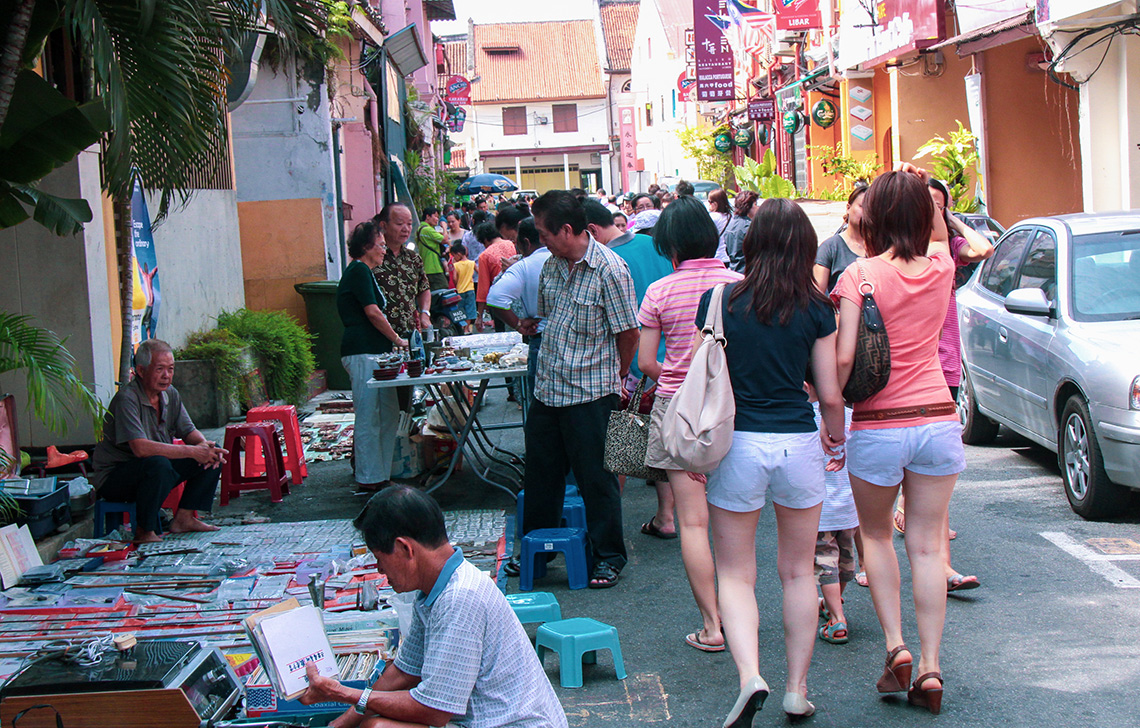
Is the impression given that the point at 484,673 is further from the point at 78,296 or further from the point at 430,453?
the point at 78,296

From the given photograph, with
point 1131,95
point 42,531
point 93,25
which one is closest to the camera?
point 93,25

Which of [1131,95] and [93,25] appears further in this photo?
[1131,95]

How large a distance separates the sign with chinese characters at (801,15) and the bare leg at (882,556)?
18.9 meters

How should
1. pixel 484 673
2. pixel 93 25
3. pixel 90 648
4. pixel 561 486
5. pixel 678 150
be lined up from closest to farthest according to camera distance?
pixel 484 673, pixel 90 648, pixel 93 25, pixel 561 486, pixel 678 150

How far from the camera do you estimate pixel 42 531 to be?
6336 millimetres

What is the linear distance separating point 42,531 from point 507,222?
4.43 m

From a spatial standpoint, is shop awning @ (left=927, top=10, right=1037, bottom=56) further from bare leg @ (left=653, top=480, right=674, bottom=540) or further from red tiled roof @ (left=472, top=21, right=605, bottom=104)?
red tiled roof @ (left=472, top=21, right=605, bottom=104)

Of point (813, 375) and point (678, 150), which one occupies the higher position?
point (678, 150)

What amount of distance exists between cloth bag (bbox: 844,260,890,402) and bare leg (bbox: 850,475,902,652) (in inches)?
14.4

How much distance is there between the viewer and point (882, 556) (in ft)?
13.5

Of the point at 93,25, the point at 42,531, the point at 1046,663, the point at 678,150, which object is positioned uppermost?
the point at 678,150

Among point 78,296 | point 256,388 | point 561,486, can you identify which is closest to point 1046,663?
point 561,486

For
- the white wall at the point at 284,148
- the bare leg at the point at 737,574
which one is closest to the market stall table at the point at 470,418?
the bare leg at the point at 737,574

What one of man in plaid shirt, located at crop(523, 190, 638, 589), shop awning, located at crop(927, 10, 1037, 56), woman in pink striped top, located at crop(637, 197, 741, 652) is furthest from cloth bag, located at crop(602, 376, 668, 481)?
shop awning, located at crop(927, 10, 1037, 56)
